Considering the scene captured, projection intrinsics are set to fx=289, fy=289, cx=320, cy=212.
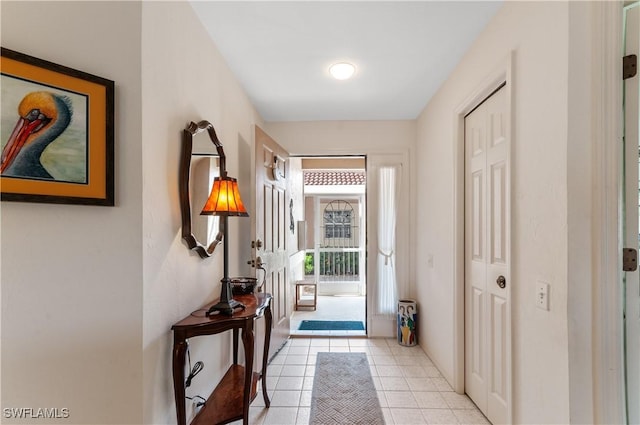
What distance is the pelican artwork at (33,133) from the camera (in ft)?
3.29

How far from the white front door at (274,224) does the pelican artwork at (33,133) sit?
1.46 metres

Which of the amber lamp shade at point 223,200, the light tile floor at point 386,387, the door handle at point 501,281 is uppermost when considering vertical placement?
the amber lamp shade at point 223,200

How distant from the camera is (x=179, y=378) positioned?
1359 millimetres

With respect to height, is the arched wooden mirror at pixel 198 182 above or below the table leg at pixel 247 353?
above

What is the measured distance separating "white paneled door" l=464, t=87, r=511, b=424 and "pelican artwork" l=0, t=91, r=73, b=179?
2.07 metres

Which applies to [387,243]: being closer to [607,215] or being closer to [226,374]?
[226,374]

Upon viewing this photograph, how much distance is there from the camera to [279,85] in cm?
258

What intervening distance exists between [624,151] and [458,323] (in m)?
1.63

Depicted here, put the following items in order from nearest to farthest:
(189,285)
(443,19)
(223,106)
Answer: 1. (189,285)
2. (443,19)
3. (223,106)

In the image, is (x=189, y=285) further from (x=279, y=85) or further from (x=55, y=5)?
(x=279, y=85)

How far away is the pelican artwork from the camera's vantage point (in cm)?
100

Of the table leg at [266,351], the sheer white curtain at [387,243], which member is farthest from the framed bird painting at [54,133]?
the sheer white curtain at [387,243]

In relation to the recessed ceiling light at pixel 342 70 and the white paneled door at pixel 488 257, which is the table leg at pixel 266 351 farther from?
the recessed ceiling light at pixel 342 70

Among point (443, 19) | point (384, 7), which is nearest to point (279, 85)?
point (384, 7)
